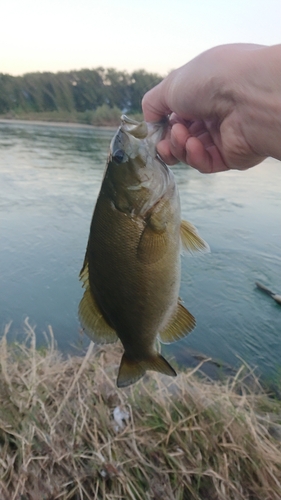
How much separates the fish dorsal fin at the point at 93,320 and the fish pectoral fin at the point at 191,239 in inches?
15.8

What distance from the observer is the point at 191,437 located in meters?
2.92

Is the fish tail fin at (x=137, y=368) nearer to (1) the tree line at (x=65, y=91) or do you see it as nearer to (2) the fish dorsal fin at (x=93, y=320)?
(2) the fish dorsal fin at (x=93, y=320)

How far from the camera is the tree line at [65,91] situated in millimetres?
35375

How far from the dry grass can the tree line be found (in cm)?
3160

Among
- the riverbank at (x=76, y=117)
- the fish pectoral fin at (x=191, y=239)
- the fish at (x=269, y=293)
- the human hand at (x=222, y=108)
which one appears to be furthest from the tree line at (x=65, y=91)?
the fish pectoral fin at (x=191, y=239)

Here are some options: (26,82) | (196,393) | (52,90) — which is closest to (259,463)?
(196,393)

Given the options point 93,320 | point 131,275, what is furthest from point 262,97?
point 93,320

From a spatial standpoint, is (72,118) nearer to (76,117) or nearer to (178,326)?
(76,117)

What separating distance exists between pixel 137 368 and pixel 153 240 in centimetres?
52

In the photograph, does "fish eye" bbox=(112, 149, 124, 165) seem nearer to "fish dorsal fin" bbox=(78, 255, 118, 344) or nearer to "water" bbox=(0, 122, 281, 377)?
"fish dorsal fin" bbox=(78, 255, 118, 344)

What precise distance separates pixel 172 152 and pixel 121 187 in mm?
658

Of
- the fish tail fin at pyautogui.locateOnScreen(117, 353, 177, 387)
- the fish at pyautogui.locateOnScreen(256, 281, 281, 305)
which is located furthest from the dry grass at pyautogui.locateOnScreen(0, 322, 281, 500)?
the fish at pyautogui.locateOnScreen(256, 281, 281, 305)

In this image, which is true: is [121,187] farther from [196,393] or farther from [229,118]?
[196,393]

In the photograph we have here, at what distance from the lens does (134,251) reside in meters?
1.53
